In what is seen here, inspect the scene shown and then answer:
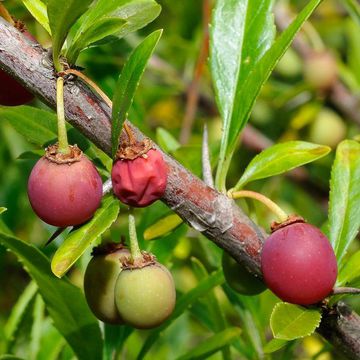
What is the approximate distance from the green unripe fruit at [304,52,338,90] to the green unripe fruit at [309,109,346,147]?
101 millimetres

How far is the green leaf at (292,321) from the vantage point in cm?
107

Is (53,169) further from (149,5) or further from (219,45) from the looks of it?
(219,45)

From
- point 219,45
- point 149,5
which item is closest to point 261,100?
point 219,45

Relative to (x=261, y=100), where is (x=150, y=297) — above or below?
above

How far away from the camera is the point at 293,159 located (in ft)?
3.99

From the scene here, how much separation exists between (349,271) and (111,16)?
465 millimetres

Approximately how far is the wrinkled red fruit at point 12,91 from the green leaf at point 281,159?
32 centimetres

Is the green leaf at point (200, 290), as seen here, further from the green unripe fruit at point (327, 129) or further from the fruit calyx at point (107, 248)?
the green unripe fruit at point (327, 129)

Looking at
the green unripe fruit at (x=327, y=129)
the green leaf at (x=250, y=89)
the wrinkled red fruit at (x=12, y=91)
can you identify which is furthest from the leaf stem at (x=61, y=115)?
the green unripe fruit at (x=327, y=129)

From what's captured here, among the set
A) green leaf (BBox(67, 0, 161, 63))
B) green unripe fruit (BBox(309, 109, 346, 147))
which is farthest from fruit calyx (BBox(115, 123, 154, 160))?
green unripe fruit (BBox(309, 109, 346, 147))

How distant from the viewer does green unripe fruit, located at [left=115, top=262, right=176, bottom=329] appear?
111 cm

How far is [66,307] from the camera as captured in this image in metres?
1.36

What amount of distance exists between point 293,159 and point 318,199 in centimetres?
153

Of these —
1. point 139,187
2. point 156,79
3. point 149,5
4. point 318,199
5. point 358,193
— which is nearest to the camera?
point 139,187
